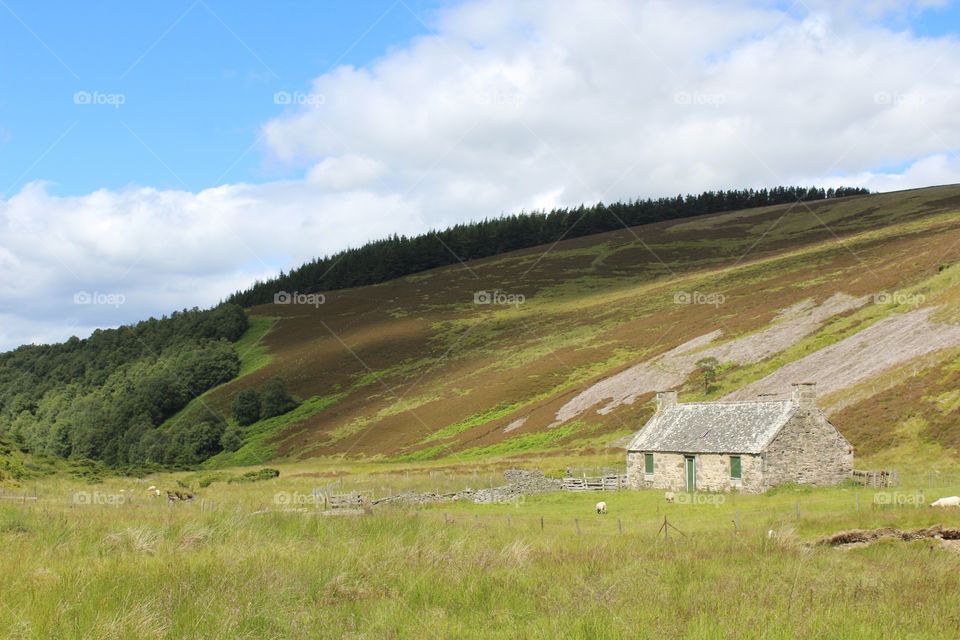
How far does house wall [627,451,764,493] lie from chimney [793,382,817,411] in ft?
13.8

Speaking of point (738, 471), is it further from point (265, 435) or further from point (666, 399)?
point (265, 435)

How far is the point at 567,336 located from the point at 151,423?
57.2 meters

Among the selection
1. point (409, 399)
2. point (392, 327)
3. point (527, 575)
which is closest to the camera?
point (527, 575)

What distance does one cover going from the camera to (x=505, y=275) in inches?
5945

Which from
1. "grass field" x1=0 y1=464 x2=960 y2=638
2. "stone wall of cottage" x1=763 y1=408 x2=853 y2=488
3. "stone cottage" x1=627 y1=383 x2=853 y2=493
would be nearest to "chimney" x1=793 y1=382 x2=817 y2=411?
"stone cottage" x1=627 y1=383 x2=853 y2=493

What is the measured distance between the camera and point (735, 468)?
4128cm

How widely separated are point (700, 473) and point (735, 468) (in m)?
2.43

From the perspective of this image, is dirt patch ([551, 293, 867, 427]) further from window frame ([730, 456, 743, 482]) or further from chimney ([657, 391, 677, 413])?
window frame ([730, 456, 743, 482])

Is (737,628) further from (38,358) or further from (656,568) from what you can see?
(38,358)

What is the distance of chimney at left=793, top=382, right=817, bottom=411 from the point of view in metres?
41.6

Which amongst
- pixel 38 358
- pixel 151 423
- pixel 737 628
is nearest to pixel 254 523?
pixel 737 628

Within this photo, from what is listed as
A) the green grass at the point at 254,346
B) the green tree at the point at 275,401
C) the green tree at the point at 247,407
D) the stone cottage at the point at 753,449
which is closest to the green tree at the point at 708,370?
the stone cottage at the point at 753,449

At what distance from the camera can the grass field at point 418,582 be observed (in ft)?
26.6

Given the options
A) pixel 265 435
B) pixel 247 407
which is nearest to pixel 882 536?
pixel 265 435
